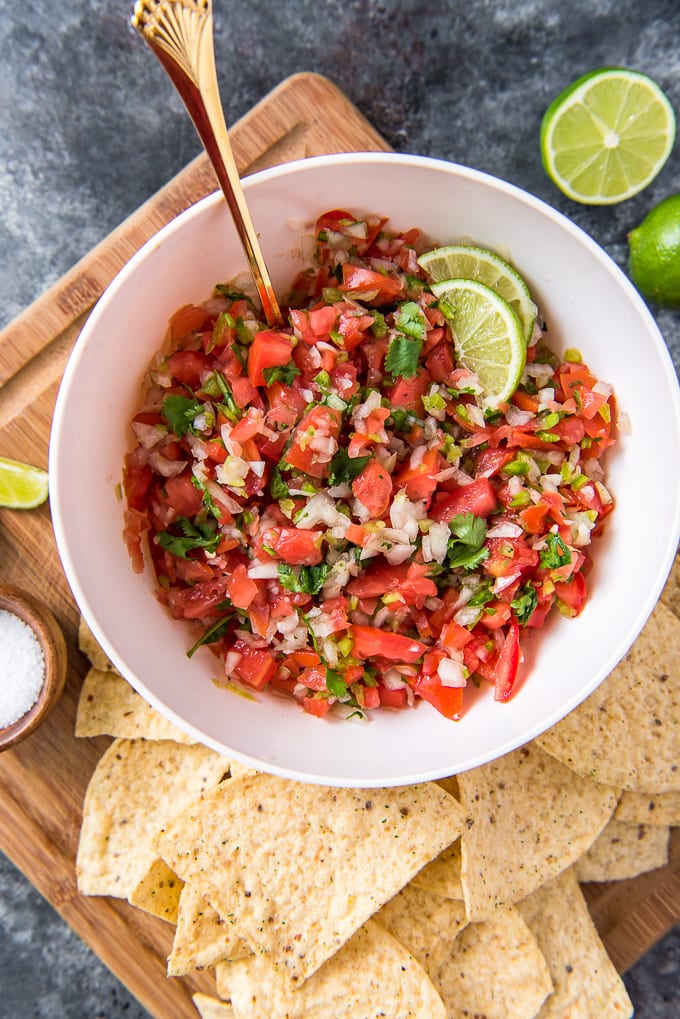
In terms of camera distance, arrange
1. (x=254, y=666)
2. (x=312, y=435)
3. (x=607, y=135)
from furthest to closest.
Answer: (x=607, y=135) → (x=254, y=666) → (x=312, y=435)

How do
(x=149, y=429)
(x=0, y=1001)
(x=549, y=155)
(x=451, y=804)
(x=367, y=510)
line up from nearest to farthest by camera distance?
(x=367, y=510), (x=149, y=429), (x=451, y=804), (x=549, y=155), (x=0, y=1001)

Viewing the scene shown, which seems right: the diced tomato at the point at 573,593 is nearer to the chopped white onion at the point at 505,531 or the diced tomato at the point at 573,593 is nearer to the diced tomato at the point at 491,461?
the chopped white onion at the point at 505,531

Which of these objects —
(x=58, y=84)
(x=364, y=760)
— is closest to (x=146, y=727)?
(x=364, y=760)

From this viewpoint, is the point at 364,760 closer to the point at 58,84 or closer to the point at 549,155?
the point at 549,155

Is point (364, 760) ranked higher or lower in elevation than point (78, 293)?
lower

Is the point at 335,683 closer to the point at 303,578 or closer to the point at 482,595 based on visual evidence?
the point at 303,578

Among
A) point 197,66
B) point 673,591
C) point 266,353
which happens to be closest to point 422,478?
point 266,353
